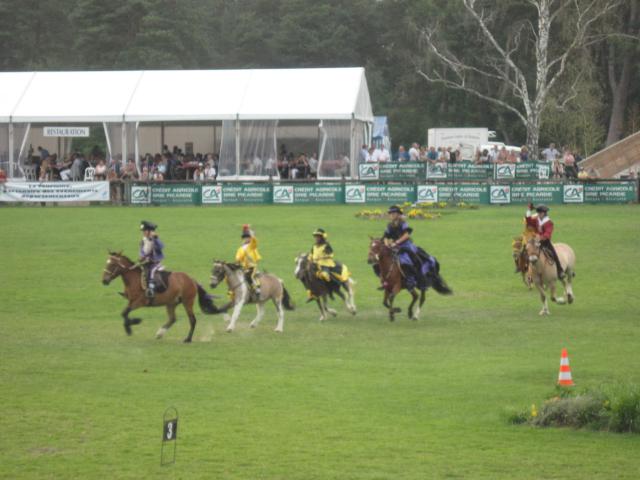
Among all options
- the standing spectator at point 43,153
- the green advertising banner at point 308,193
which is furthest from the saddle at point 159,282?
the standing spectator at point 43,153

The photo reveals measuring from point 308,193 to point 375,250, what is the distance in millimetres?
29039

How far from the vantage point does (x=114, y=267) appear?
20.3 metres

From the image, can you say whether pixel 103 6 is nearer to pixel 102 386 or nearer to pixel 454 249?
pixel 454 249

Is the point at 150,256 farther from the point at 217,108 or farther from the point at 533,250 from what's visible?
the point at 217,108

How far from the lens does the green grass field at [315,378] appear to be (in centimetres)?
1268

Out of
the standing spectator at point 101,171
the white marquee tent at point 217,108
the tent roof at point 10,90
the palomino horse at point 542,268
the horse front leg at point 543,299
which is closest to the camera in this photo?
the palomino horse at point 542,268

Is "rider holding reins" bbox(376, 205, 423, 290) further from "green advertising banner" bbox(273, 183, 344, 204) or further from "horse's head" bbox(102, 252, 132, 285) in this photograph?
"green advertising banner" bbox(273, 183, 344, 204)

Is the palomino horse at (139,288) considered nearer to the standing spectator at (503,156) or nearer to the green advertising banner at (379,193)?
the green advertising banner at (379,193)

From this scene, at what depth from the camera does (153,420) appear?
14.5 metres

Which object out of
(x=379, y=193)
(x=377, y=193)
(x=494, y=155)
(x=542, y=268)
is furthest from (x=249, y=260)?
(x=494, y=155)

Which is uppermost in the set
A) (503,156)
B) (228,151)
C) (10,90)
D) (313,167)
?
(10,90)

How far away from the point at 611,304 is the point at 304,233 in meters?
15.0

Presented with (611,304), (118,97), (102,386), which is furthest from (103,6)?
(102,386)

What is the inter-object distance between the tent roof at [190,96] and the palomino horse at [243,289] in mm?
32058
